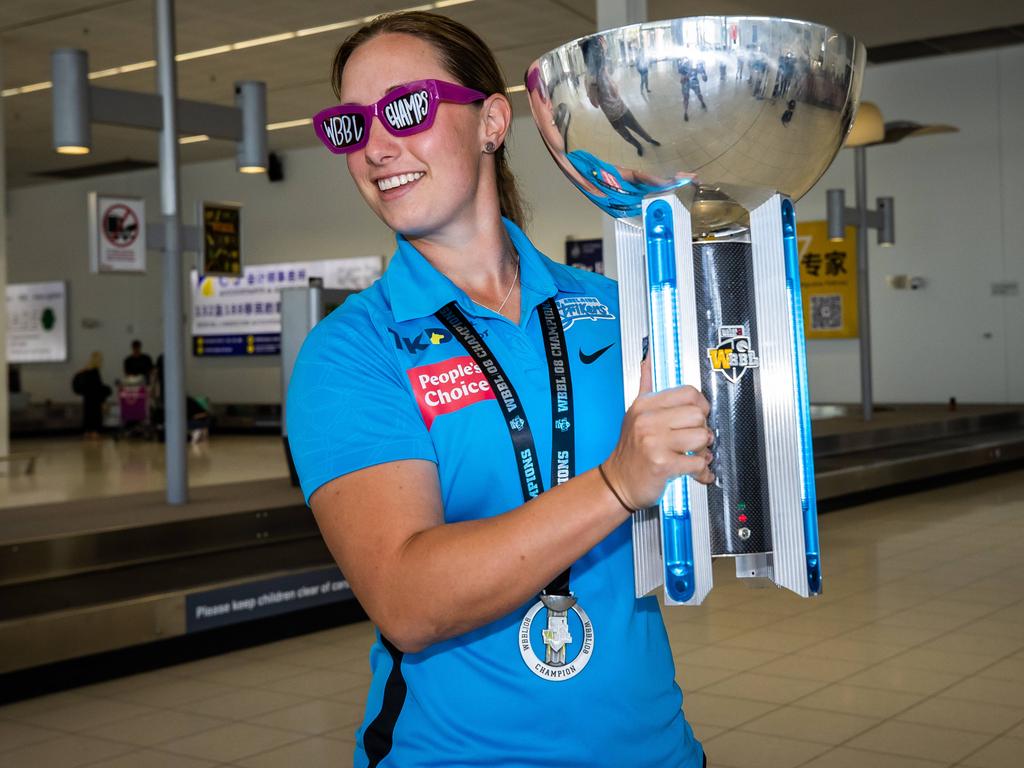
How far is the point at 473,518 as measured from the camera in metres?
1.18

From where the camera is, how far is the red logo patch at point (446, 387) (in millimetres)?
1151

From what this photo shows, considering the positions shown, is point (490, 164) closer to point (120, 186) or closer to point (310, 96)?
point (310, 96)

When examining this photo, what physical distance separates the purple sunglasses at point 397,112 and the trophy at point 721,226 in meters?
0.16

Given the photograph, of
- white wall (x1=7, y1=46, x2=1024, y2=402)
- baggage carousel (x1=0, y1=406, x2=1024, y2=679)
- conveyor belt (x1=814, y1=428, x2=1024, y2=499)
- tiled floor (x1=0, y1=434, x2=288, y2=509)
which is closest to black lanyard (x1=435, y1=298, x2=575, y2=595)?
baggage carousel (x1=0, y1=406, x2=1024, y2=679)

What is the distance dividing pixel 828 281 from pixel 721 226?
16722 mm

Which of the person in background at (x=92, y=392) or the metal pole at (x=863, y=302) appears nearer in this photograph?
the metal pole at (x=863, y=302)

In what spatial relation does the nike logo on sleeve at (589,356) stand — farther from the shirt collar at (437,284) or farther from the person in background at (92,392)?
the person in background at (92,392)

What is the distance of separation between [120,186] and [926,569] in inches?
738

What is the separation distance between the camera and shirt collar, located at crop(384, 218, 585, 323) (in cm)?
122

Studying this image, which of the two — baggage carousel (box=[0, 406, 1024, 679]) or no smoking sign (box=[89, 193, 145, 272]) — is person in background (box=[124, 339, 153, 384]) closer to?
no smoking sign (box=[89, 193, 145, 272])

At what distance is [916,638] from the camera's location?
550cm

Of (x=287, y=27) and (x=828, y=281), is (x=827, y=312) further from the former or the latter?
(x=287, y=27)

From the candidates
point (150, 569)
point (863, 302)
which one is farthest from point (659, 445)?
point (863, 302)

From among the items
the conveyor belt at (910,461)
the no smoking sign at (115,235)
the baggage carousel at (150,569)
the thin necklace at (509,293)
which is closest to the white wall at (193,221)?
the conveyor belt at (910,461)
